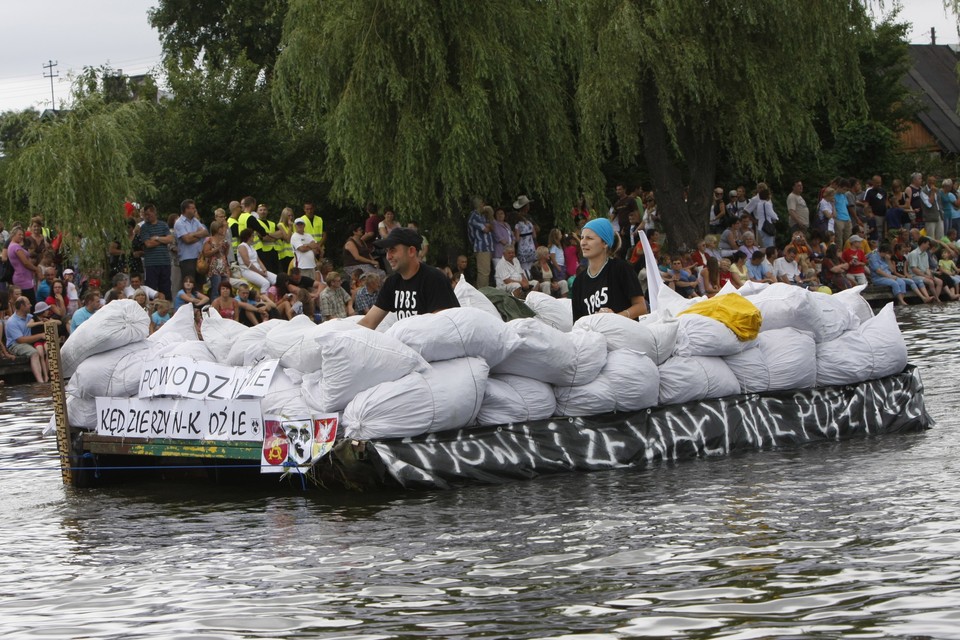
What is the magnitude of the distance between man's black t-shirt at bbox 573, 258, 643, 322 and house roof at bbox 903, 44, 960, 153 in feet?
139

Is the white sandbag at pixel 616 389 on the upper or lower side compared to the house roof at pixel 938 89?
lower

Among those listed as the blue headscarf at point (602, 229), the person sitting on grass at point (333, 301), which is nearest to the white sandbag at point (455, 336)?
the blue headscarf at point (602, 229)

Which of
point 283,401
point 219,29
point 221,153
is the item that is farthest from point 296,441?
point 219,29

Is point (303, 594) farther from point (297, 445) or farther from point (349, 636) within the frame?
point (297, 445)

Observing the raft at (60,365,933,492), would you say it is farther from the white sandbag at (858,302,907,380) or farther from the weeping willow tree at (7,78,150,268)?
the weeping willow tree at (7,78,150,268)

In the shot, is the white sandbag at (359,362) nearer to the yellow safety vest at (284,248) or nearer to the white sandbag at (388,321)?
the white sandbag at (388,321)

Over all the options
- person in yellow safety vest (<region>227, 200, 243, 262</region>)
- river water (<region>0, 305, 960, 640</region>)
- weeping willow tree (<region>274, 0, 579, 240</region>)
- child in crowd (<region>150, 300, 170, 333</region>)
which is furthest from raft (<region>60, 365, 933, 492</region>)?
weeping willow tree (<region>274, 0, 579, 240</region>)

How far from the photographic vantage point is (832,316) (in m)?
9.82

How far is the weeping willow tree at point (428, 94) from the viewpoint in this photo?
820 inches

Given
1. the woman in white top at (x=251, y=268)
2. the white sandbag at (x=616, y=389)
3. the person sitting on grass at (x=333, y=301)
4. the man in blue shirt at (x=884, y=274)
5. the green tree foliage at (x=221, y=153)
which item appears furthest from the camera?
the green tree foliage at (x=221, y=153)

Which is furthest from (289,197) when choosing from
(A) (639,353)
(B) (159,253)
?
(A) (639,353)

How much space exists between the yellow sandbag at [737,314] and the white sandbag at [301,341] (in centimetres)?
241

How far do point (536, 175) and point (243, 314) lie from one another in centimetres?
625

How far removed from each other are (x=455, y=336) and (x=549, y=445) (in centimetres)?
92
